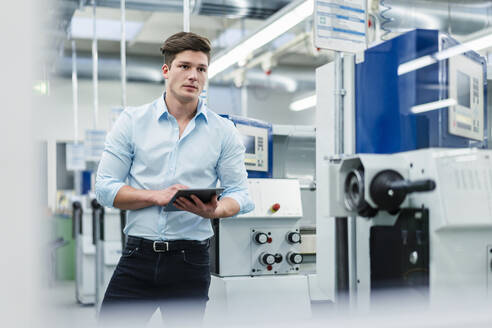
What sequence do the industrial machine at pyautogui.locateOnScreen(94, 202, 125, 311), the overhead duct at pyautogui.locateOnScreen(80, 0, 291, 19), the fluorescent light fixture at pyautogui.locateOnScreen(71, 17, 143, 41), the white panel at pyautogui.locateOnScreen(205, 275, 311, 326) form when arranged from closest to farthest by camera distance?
the white panel at pyautogui.locateOnScreen(205, 275, 311, 326) → the overhead duct at pyautogui.locateOnScreen(80, 0, 291, 19) → the industrial machine at pyautogui.locateOnScreen(94, 202, 125, 311) → the fluorescent light fixture at pyautogui.locateOnScreen(71, 17, 143, 41)

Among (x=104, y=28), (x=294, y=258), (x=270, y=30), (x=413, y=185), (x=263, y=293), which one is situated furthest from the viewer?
(x=104, y=28)

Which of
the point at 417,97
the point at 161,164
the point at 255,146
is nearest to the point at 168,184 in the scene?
the point at 161,164

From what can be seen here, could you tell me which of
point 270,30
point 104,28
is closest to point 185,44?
point 270,30

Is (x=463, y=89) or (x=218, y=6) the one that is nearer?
(x=463, y=89)

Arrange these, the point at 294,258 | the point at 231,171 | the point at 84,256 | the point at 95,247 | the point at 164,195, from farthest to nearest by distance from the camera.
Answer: the point at 84,256
the point at 95,247
the point at 294,258
the point at 231,171
the point at 164,195

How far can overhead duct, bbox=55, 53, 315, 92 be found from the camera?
344 inches

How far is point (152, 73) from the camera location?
29.0 feet

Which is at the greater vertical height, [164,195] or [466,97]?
[466,97]

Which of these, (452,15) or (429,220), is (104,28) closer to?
(452,15)

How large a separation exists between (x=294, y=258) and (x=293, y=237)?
0.11m

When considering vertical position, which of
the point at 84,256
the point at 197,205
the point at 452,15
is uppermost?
the point at 452,15

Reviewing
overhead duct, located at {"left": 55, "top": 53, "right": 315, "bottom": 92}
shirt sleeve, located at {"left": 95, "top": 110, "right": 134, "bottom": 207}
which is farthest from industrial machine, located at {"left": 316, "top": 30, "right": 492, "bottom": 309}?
overhead duct, located at {"left": 55, "top": 53, "right": 315, "bottom": 92}

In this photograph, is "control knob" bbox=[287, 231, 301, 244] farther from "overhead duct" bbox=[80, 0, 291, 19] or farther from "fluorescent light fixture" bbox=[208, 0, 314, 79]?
"overhead duct" bbox=[80, 0, 291, 19]

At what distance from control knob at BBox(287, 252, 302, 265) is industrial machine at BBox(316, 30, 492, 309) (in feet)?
3.78
